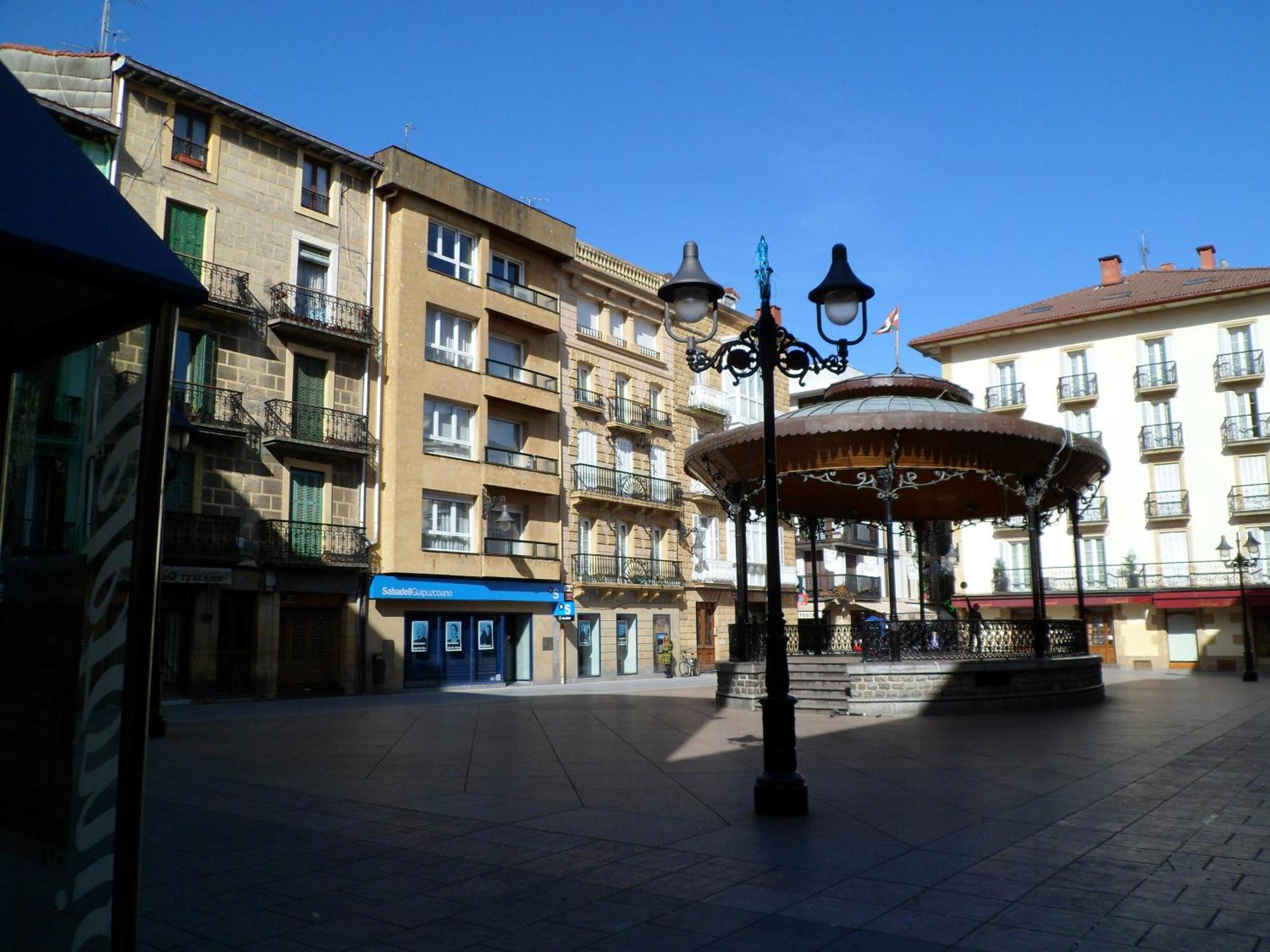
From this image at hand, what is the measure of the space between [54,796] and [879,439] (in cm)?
1489

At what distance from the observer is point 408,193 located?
31.0 metres

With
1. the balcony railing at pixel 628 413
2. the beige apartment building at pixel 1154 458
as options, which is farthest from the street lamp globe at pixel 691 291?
the beige apartment building at pixel 1154 458

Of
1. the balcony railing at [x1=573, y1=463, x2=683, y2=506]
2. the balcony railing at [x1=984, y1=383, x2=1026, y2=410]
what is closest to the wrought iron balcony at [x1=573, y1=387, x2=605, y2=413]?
the balcony railing at [x1=573, y1=463, x2=683, y2=506]

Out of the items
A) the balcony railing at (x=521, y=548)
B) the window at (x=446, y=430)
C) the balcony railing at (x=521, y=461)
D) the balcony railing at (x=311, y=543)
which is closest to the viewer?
the balcony railing at (x=311, y=543)

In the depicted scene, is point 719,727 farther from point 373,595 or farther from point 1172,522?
point 1172,522

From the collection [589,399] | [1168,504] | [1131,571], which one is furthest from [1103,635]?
[589,399]

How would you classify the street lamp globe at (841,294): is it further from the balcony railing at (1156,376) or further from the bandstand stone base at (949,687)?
the balcony railing at (1156,376)

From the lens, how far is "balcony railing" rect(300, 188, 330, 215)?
29.0 meters

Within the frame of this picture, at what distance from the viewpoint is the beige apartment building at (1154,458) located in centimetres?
4288

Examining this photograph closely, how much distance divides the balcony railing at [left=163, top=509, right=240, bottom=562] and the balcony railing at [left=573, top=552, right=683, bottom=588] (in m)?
13.3

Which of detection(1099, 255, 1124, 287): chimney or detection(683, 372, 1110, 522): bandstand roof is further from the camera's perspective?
detection(1099, 255, 1124, 287): chimney

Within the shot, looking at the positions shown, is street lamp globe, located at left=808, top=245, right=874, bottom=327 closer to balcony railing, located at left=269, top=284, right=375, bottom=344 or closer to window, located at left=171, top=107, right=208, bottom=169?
balcony railing, located at left=269, top=284, right=375, bottom=344

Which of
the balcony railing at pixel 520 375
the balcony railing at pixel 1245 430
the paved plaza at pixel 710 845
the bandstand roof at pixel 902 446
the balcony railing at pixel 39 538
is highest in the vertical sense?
the balcony railing at pixel 520 375

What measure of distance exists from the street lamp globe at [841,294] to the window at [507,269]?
2637 centimetres
